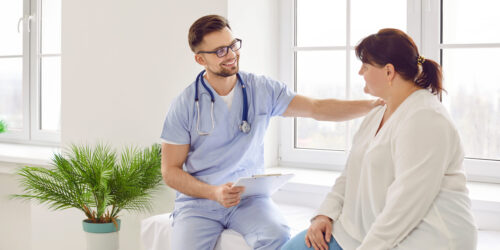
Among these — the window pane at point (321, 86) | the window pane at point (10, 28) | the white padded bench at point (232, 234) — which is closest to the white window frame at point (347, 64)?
the window pane at point (321, 86)

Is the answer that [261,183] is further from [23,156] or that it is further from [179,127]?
[23,156]

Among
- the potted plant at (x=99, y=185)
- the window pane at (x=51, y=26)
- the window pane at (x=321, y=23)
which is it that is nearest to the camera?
the potted plant at (x=99, y=185)

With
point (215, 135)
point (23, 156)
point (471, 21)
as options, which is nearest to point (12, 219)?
point (23, 156)

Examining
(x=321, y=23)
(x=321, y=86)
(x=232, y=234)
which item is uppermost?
(x=321, y=23)

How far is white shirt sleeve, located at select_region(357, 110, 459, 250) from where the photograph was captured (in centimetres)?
143

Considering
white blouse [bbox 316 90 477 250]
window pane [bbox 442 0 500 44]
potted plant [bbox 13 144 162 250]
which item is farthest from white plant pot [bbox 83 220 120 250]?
window pane [bbox 442 0 500 44]

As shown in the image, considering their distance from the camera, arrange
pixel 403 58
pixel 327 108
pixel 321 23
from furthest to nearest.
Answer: pixel 321 23
pixel 327 108
pixel 403 58

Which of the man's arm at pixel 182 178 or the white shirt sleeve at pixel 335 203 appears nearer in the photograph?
the white shirt sleeve at pixel 335 203

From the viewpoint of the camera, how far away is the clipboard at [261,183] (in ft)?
6.12

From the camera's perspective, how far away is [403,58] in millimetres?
1589

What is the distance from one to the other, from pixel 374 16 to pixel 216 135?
1071 millimetres

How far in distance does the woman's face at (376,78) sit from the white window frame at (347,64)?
3.14ft

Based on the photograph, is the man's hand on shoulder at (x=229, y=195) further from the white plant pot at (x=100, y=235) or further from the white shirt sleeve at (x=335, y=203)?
the white plant pot at (x=100, y=235)

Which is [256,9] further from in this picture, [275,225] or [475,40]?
[275,225]
